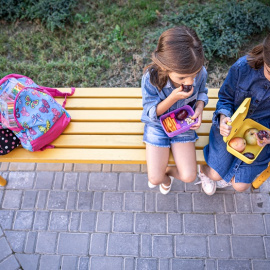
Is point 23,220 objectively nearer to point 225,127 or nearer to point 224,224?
point 224,224

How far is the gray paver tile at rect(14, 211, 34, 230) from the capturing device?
303cm

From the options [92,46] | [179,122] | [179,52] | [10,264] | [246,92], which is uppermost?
[179,52]

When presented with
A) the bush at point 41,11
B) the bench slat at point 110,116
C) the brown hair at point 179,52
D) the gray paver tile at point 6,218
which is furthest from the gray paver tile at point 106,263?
the bush at point 41,11

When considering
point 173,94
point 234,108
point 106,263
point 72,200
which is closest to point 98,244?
point 106,263

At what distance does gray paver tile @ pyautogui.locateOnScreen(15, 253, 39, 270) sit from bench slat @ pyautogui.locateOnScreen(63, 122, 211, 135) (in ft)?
4.00

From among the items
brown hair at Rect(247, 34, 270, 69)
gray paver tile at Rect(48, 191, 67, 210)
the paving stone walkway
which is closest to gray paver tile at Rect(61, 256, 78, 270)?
the paving stone walkway

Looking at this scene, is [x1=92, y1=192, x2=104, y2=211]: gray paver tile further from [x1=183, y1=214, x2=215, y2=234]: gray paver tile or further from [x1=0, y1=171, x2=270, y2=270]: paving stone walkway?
[x1=183, y1=214, x2=215, y2=234]: gray paver tile

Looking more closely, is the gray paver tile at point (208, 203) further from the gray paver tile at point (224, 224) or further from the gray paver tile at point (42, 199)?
the gray paver tile at point (42, 199)

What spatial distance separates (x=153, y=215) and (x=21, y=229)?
4.32 feet

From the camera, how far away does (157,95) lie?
2.51m

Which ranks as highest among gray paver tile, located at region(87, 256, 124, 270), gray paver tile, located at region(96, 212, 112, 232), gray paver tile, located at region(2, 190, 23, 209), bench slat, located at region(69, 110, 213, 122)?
bench slat, located at region(69, 110, 213, 122)

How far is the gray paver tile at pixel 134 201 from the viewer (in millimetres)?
3066

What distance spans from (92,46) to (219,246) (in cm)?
293

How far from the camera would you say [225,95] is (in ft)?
8.45
